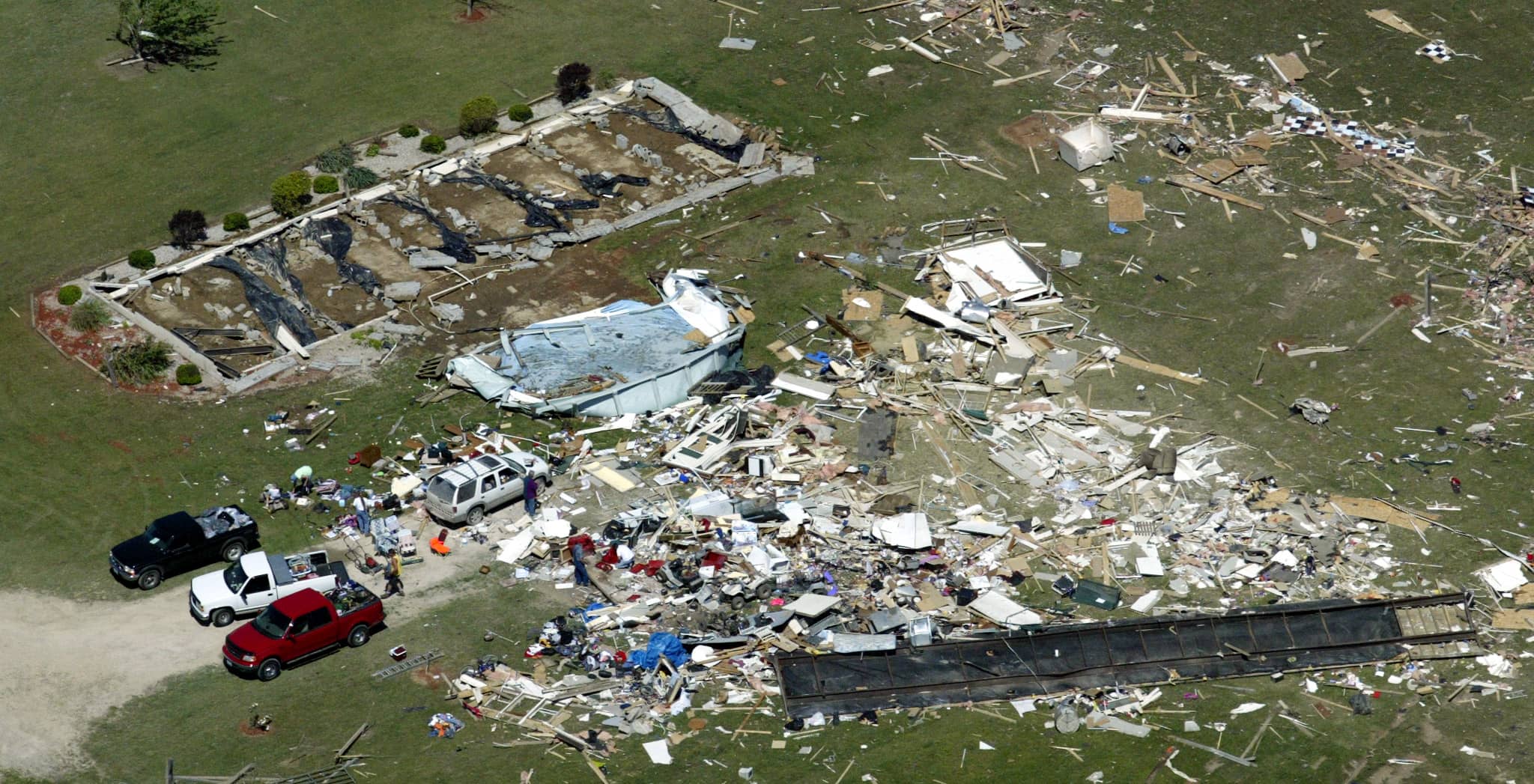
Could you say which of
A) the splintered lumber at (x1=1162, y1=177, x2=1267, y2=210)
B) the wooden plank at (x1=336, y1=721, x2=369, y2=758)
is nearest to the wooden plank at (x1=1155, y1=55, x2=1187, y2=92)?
the splintered lumber at (x1=1162, y1=177, x2=1267, y2=210)

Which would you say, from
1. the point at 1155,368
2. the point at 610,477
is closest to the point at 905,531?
the point at 610,477

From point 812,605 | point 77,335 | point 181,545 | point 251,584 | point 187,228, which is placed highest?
point 187,228

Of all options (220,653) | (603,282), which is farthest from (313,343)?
(220,653)

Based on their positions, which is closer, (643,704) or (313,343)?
(643,704)

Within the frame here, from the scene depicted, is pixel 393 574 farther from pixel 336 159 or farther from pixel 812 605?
pixel 336 159

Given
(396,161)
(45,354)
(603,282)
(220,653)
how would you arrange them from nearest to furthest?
(220,653) → (45,354) → (603,282) → (396,161)

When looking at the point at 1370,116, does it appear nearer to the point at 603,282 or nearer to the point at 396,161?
the point at 603,282
